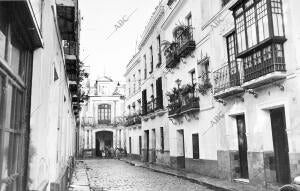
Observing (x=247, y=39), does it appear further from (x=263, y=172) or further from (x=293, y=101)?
(x=263, y=172)

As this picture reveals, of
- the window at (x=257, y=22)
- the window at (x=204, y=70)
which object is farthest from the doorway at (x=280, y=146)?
the window at (x=204, y=70)

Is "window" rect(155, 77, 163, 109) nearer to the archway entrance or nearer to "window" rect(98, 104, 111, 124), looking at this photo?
"window" rect(98, 104, 111, 124)

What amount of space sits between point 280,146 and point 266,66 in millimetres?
2507

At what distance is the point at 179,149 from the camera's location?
19.1 m

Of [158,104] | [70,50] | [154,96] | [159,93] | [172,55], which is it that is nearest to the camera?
[70,50]

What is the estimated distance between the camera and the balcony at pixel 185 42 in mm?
16359

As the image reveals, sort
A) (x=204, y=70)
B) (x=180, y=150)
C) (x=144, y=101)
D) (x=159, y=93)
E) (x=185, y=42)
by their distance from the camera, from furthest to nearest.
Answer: (x=144, y=101)
(x=159, y=93)
(x=180, y=150)
(x=185, y=42)
(x=204, y=70)

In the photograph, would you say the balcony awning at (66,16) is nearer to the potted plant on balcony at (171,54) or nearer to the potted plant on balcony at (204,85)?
the potted plant on balcony at (204,85)

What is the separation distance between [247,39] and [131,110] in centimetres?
2492

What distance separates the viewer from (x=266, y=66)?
9.92 metres

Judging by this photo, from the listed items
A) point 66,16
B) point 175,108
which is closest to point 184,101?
point 175,108

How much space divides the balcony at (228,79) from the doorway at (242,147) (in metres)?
1.14

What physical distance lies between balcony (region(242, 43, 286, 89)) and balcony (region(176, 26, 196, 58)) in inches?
222

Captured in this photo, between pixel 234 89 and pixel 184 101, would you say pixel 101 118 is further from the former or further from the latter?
pixel 234 89
